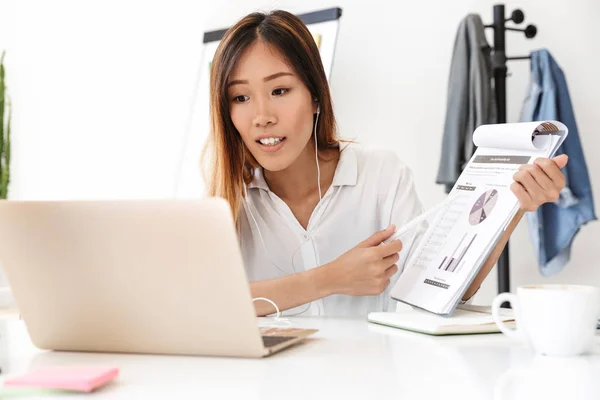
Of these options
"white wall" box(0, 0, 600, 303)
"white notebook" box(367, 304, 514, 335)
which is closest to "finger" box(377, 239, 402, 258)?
"white notebook" box(367, 304, 514, 335)

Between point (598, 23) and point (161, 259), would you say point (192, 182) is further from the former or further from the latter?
point (161, 259)

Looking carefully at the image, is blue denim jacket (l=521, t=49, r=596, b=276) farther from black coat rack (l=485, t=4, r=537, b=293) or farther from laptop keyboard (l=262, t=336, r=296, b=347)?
laptop keyboard (l=262, t=336, r=296, b=347)

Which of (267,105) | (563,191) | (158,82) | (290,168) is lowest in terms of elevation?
(563,191)

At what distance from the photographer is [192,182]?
335 cm

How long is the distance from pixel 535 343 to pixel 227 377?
35cm

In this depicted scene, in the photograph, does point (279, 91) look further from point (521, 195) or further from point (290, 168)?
point (521, 195)

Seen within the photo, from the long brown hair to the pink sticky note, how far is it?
0.97 metres

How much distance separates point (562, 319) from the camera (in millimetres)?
858

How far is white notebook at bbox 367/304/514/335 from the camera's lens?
41.6 inches

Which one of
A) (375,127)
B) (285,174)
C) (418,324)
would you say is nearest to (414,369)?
(418,324)

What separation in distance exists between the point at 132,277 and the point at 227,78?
844 mm

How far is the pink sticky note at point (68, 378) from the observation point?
0.72m

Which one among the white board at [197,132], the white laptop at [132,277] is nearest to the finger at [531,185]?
the white laptop at [132,277]

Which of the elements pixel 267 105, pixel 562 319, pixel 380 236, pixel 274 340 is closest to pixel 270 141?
pixel 267 105
